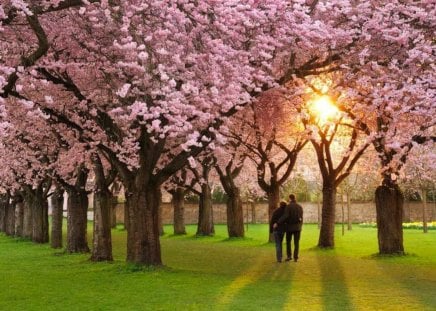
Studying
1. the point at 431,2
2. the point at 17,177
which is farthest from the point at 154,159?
the point at 17,177

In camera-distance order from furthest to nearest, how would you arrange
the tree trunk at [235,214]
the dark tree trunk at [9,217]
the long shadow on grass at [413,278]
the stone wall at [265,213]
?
the stone wall at [265,213] < the dark tree trunk at [9,217] < the tree trunk at [235,214] < the long shadow on grass at [413,278]

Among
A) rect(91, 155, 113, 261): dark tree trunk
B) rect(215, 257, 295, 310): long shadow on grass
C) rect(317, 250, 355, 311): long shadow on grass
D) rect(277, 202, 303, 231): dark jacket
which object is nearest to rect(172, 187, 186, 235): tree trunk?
rect(91, 155, 113, 261): dark tree trunk

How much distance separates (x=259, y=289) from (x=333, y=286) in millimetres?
2005

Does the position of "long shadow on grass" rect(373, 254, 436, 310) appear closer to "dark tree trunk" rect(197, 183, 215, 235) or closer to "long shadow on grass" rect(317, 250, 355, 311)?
"long shadow on grass" rect(317, 250, 355, 311)

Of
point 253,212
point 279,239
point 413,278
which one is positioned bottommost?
point 413,278

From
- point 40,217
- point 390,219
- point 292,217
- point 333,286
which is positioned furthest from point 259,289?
point 40,217

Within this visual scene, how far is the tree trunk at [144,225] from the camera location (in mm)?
21531

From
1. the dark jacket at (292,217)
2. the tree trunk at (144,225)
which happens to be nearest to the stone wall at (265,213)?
the dark jacket at (292,217)

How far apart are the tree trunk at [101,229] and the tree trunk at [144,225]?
3753mm

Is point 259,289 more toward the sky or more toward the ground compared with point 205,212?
more toward the ground

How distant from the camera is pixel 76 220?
3122 cm

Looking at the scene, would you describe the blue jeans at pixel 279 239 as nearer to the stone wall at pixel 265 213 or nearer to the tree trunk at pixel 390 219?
the tree trunk at pixel 390 219

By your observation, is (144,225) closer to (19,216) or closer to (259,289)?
(259,289)

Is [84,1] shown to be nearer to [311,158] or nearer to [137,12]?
[137,12]
